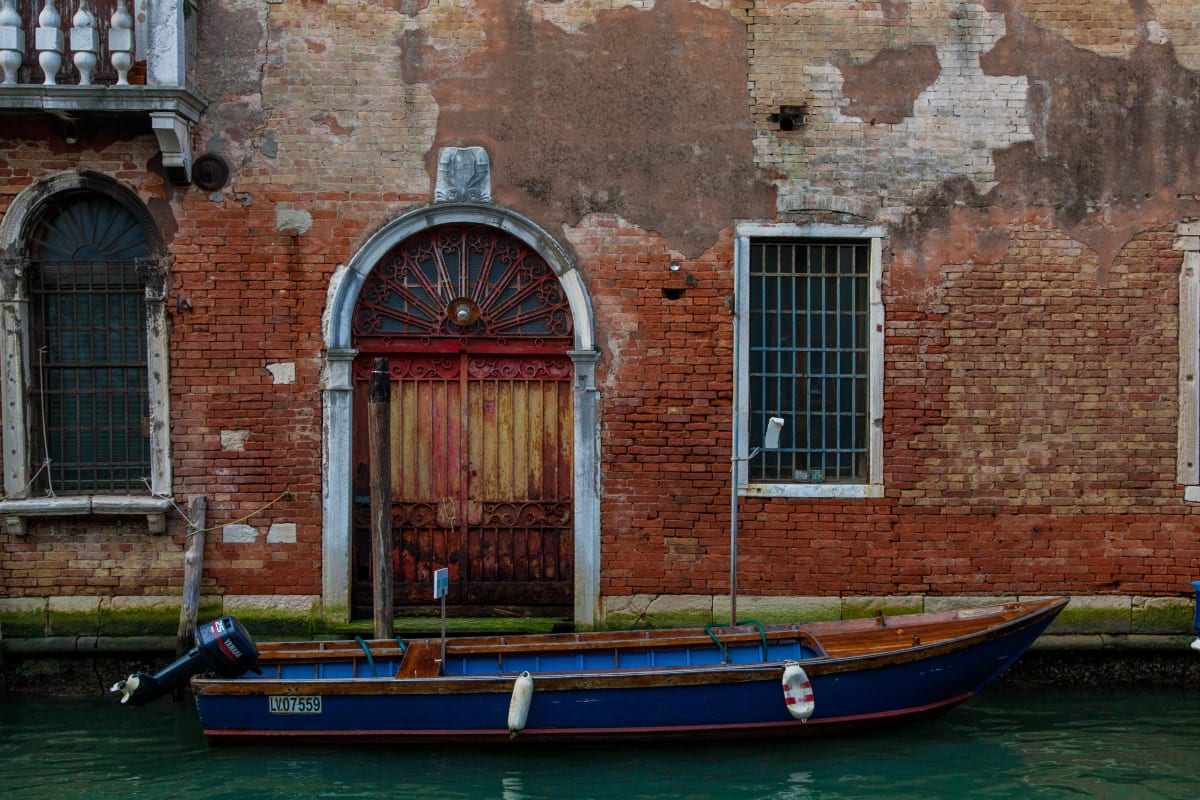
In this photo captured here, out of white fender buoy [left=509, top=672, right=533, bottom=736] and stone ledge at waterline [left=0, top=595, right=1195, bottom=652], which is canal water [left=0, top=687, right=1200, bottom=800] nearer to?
white fender buoy [left=509, top=672, right=533, bottom=736]

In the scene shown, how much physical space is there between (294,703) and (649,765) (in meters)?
2.12

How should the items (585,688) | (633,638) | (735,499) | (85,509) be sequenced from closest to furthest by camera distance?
(585,688)
(633,638)
(735,499)
(85,509)

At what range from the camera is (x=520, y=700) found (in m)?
7.79

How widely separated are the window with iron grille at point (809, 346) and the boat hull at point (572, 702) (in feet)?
6.15

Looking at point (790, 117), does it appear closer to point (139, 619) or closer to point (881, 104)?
point (881, 104)

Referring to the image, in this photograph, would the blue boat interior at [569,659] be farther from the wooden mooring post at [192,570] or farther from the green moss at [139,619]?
the green moss at [139,619]

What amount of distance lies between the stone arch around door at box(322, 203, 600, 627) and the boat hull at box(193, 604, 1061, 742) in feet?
5.02

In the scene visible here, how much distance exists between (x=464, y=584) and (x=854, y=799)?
342 cm

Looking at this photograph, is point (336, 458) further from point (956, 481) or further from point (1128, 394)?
point (1128, 394)

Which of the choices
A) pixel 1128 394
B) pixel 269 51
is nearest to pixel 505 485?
pixel 269 51

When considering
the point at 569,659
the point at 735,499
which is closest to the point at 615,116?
the point at 735,499

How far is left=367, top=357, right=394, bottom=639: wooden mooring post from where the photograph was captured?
870cm

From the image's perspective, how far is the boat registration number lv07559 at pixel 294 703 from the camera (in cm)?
792

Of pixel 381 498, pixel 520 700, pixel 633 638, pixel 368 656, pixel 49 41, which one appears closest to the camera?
pixel 520 700
